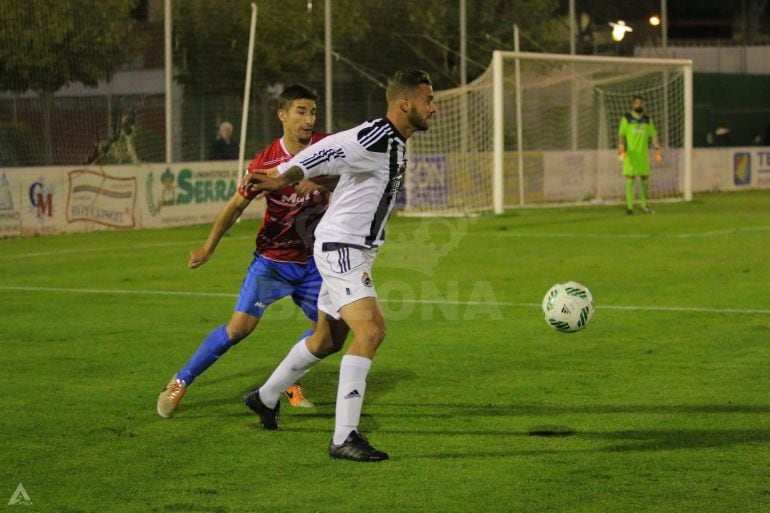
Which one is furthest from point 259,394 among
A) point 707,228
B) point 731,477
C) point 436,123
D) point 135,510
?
point 436,123

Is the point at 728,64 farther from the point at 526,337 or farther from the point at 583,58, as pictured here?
the point at 526,337

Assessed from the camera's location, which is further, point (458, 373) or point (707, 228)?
point (707, 228)

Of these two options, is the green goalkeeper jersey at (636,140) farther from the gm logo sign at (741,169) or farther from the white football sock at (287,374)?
the white football sock at (287,374)

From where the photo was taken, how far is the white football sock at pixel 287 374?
23.5 ft

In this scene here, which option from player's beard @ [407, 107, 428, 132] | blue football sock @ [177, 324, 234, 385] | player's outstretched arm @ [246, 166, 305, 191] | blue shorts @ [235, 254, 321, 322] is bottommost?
blue football sock @ [177, 324, 234, 385]

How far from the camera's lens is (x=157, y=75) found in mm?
24422

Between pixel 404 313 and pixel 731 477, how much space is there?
6473 mm

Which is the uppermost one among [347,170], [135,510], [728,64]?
[728,64]

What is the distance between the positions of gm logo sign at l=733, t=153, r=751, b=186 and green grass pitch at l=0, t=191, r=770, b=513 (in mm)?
22413

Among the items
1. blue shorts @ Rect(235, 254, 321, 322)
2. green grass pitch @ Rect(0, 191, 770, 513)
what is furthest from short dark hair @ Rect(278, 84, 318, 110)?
green grass pitch @ Rect(0, 191, 770, 513)

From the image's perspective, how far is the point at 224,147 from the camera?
25281mm

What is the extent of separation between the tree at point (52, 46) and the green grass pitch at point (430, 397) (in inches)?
270

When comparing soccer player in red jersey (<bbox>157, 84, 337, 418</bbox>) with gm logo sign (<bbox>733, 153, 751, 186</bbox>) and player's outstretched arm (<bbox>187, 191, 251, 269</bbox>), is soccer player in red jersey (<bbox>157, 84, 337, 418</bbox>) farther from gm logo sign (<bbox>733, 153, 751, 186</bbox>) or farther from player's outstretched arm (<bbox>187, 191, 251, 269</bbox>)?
gm logo sign (<bbox>733, 153, 751, 186</bbox>)

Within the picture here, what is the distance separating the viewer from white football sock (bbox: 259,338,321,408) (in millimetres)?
7172
